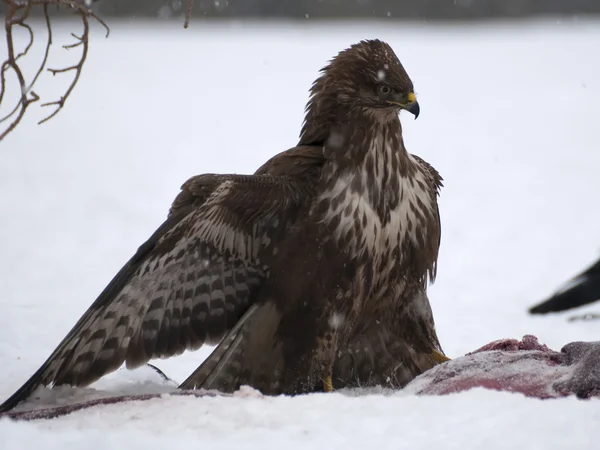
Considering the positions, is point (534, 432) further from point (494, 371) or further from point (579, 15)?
point (579, 15)

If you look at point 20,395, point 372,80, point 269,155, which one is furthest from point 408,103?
point 269,155

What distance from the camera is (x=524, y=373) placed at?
148 inches

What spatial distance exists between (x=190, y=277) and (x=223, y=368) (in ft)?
1.46

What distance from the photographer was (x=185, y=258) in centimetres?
434

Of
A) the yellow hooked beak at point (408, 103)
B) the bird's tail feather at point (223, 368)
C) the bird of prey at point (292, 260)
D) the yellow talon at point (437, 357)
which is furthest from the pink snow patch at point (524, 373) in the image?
the yellow hooked beak at point (408, 103)

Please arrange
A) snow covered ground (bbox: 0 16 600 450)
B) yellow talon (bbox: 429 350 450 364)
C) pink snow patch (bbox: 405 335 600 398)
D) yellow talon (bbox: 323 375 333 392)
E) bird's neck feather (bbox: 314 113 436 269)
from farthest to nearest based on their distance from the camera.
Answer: yellow talon (bbox: 429 350 450 364)
yellow talon (bbox: 323 375 333 392)
bird's neck feather (bbox: 314 113 436 269)
pink snow patch (bbox: 405 335 600 398)
snow covered ground (bbox: 0 16 600 450)

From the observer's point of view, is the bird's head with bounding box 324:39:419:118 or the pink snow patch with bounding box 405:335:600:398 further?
the bird's head with bounding box 324:39:419:118

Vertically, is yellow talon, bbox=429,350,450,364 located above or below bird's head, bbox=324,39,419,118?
below

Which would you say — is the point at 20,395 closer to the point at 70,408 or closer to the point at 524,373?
the point at 70,408

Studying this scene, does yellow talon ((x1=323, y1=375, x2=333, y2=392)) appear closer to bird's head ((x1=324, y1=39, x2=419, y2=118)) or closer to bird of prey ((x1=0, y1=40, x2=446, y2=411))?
bird of prey ((x1=0, y1=40, x2=446, y2=411))

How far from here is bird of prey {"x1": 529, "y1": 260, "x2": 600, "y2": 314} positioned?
5969 millimetres

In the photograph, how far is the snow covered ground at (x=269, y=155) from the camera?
10.0ft

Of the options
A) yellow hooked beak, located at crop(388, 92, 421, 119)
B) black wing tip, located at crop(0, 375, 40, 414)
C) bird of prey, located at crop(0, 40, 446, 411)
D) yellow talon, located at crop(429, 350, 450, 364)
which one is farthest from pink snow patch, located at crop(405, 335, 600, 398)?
black wing tip, located at crop(0, 375, 40, 414)

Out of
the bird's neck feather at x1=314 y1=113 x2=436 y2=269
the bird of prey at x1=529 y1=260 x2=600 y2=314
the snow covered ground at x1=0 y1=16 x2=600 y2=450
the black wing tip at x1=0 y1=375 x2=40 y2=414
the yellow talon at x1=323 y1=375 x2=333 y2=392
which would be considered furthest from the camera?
the bird of prey at x1=529 y1=260 x2=600 y2=314
